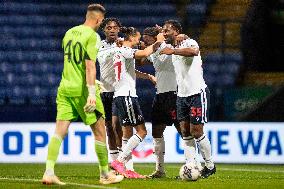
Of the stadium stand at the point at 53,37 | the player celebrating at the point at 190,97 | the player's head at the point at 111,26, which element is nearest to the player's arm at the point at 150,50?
the player celebrating at the point at 190,97

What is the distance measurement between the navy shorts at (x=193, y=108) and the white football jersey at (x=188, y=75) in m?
0.07

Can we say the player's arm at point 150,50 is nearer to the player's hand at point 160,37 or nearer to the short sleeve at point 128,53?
the player's hand at point 160,37

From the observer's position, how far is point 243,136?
18.3m

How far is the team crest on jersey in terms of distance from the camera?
18.1 metres

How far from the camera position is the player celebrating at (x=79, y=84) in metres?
10.8

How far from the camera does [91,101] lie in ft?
35.1

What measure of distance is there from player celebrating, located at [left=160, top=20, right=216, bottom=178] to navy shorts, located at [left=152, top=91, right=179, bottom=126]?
0.42 meters

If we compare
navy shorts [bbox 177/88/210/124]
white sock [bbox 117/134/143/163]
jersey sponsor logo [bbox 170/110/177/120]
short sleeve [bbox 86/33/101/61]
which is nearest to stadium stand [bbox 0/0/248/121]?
jersey sponsor logo [bbox 170/110/177/120]

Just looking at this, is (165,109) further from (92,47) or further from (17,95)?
(17,95)

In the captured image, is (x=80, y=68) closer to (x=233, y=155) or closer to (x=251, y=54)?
(x=233, y=155)

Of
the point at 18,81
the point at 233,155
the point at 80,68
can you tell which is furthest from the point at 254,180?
the point at 18,81

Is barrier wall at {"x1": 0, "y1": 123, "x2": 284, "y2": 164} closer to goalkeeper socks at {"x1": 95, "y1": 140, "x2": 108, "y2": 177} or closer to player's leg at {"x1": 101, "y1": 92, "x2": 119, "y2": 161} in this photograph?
player's leg at {"x1": 101, "y1": 92, "x2": 119, "y2": 161}

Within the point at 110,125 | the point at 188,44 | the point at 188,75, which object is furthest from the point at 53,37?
the point at 188,44

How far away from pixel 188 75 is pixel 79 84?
2.30 m
